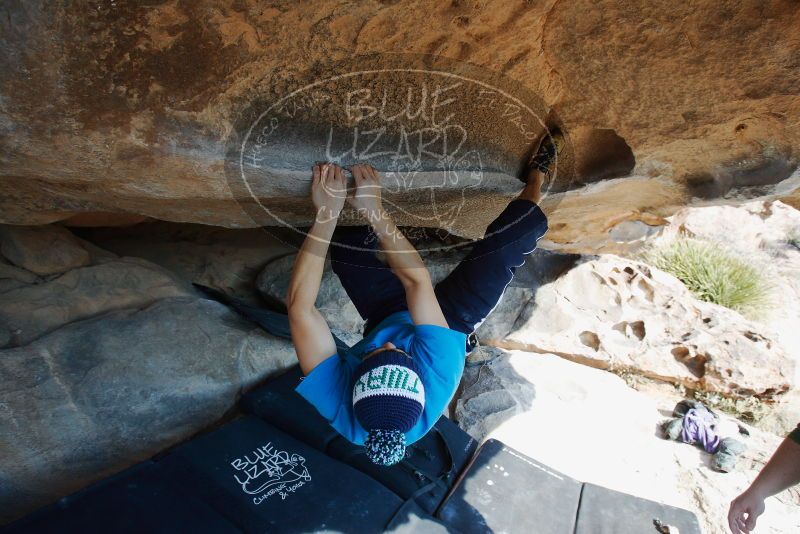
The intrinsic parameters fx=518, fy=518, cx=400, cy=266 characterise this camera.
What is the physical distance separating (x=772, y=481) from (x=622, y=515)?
483mm

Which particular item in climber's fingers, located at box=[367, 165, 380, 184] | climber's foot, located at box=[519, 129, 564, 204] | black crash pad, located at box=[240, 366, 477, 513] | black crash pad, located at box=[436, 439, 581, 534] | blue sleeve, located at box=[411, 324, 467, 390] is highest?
climber's fingers, located at box=[367, 165, 380, 184]

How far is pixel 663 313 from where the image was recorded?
3.45 meters

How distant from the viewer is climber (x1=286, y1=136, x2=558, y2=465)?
122cm

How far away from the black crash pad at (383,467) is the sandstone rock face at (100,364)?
14 cm

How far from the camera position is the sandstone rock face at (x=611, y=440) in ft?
7.89

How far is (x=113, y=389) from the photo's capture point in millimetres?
1783

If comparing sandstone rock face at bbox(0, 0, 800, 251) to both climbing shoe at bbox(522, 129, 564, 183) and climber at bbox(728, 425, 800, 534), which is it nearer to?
climbing shoe at bbox(522, 129, 564, 183)

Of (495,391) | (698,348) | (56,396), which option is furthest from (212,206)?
(698,348)

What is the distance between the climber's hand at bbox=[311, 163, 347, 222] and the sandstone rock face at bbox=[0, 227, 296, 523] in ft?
2.98

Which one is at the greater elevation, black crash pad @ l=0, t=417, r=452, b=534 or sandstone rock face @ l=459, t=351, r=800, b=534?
black crash pad @ l=0, t=417, r=452, b=534

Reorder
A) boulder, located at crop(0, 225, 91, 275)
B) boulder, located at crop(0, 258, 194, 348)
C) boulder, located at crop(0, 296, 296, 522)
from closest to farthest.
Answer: boulder, located at crop(0, 296, 296, 522)
boulder, located at crop(0, 258, 194, 348)
boulder, located at crop(0, 225, 91, 275)

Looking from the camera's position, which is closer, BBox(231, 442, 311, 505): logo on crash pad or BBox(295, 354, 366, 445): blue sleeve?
BBox(295, 354, 366, 445): blue sleeve

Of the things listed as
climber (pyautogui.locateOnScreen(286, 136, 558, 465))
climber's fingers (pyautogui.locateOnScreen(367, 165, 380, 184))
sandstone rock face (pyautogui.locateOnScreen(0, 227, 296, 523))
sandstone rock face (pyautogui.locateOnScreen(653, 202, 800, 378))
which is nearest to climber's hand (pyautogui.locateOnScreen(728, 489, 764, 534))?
climber (pyautogui.locateOnScreen(286, 136, 558, 465))

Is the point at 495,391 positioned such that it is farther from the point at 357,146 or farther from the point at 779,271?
the point at 779,271
